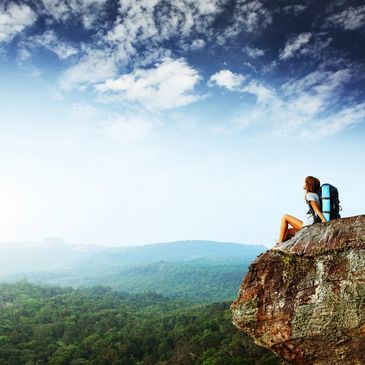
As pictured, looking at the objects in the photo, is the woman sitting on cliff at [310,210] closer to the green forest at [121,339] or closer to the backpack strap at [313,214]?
the backpack strap at [313,214]

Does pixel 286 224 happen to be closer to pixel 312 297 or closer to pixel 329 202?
pixel 329 202

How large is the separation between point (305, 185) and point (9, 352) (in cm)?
6049

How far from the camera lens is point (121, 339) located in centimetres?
6241

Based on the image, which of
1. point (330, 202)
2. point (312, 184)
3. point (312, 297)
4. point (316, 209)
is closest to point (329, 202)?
point (330, 202)

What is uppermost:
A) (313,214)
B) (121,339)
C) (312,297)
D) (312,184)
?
(312,184)

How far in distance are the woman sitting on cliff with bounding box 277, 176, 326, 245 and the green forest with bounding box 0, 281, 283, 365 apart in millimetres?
34882

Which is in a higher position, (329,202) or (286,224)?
(329,202)

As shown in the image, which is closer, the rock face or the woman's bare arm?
the rock face

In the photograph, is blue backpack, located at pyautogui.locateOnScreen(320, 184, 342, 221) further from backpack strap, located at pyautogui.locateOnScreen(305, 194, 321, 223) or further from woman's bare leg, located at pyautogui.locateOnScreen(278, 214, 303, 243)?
woman's bare leg, located at pyautogui.locateOnScreen(278, 214, 303, 243)

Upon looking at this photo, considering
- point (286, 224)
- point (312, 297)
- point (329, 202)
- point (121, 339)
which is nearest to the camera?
point (312, 297)

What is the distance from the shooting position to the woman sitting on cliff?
7.24 metres

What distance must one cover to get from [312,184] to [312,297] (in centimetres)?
207

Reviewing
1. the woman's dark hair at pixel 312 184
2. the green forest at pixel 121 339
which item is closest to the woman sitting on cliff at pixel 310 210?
the woman's dark hair at pixel 312 184

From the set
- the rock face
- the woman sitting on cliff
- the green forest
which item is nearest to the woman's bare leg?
the woman sitting on cliff
